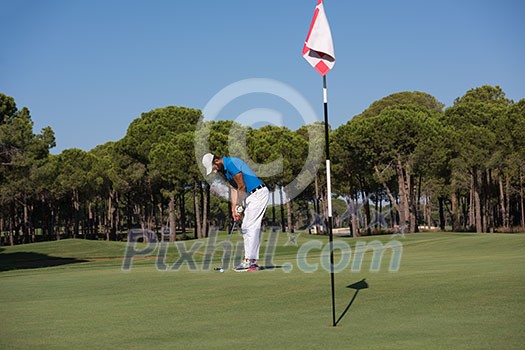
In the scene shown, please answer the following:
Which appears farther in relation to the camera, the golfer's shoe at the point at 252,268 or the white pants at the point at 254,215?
the golfer's shoe at the point at 252,268

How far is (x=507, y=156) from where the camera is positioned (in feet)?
187

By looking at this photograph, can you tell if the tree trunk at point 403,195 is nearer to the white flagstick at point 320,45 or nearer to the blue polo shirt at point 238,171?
the blue polo shirt at point 238,171

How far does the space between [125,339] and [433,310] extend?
Answer: 13.8 ft

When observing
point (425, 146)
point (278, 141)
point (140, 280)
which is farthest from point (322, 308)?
point (278, 141)

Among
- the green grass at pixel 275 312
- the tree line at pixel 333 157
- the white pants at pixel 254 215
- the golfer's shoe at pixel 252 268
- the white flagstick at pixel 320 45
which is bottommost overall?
the green grass at pixel 275 312

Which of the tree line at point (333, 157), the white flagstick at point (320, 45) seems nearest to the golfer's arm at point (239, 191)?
the white flagstick at point (320, 45)

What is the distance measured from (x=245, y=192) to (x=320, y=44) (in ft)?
18.1

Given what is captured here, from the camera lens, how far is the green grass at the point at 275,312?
709 centimetres

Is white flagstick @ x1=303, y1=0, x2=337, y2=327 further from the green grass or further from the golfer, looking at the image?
the golfer

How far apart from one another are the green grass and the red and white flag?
3.74 m

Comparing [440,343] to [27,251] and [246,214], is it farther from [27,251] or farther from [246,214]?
[27,251]

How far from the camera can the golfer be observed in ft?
46.4

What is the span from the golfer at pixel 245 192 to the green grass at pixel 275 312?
3.49 feet

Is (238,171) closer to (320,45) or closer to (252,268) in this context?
(252,268)
